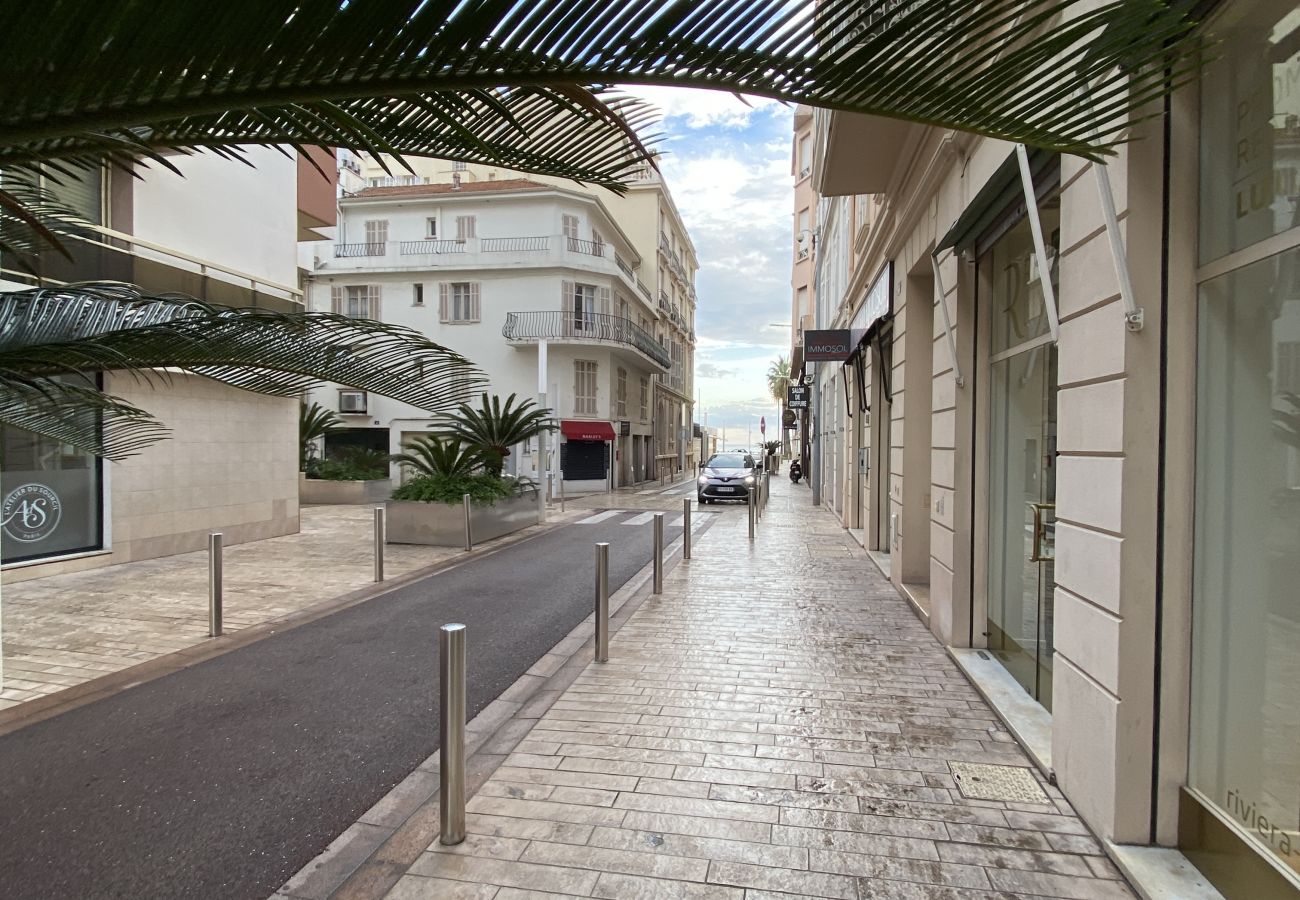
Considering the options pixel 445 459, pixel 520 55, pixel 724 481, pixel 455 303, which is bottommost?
pixel 724 481

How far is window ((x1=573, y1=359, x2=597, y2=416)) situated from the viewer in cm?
3195

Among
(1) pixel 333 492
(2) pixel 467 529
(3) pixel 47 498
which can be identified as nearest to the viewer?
(3) pixel 47 498

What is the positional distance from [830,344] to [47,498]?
11.8 meters

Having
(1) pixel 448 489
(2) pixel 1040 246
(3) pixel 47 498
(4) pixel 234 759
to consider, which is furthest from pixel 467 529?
(2) pixel 1040 246

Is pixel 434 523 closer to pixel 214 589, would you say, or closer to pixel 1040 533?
pixel 214 589

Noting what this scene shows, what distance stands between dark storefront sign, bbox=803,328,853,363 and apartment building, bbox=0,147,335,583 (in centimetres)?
812

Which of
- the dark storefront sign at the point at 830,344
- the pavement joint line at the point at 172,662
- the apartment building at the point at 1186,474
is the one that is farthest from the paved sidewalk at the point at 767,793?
the dark storefront sign at the point at 830,344

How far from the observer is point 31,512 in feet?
30.1

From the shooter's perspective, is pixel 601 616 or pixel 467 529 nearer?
pixel 601 616

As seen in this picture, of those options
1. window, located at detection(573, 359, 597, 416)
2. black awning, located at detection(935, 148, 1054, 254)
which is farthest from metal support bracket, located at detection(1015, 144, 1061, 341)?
window, located at detection(573, 359, 597, 416)

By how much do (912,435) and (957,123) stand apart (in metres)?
6.91

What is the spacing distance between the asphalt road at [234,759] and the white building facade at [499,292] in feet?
81.4

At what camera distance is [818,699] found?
16.1 ft

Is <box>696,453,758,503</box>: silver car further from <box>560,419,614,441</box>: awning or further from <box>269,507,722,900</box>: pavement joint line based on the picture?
<box>269,507,722,900</box>: pavement joint line
